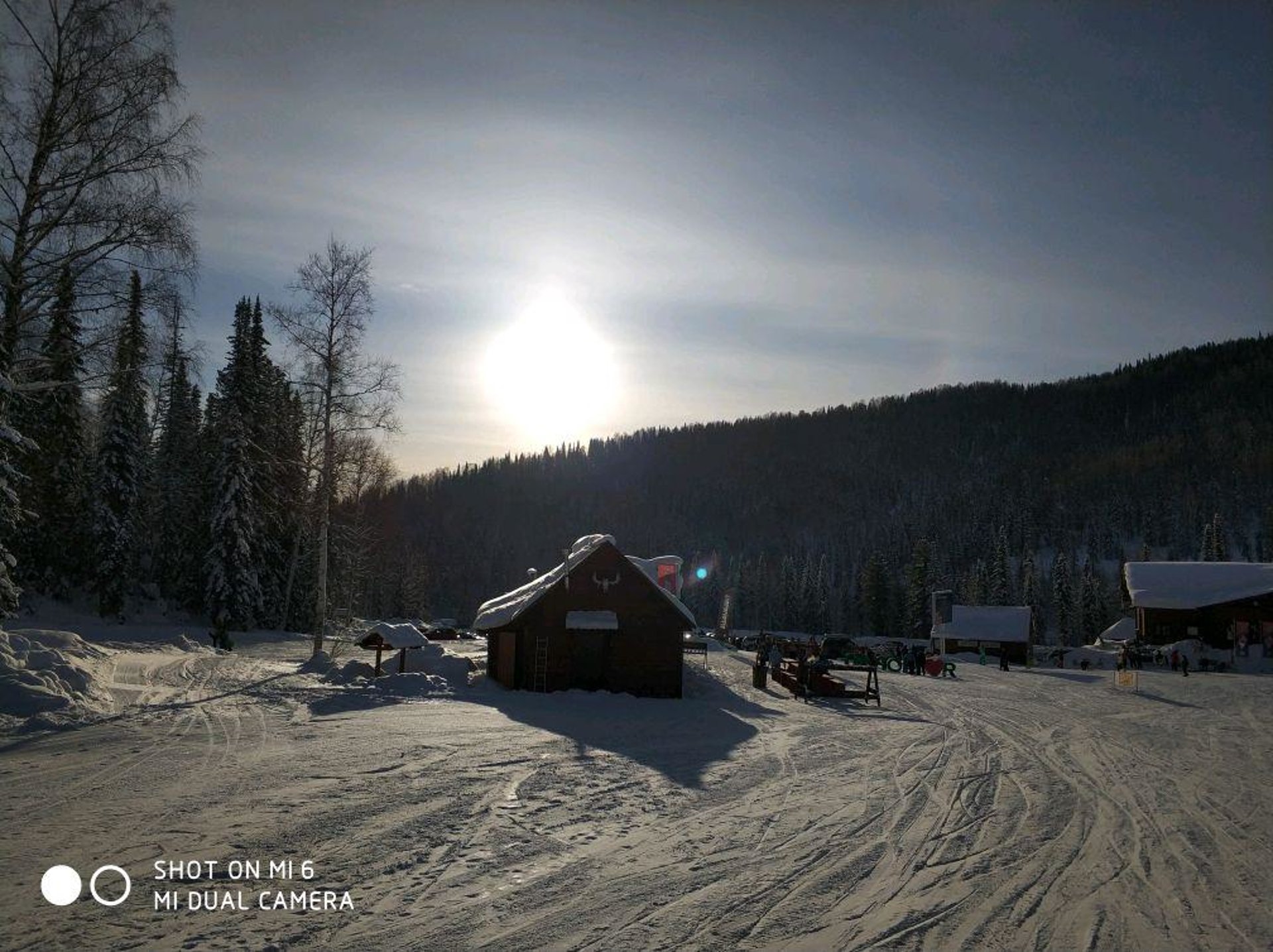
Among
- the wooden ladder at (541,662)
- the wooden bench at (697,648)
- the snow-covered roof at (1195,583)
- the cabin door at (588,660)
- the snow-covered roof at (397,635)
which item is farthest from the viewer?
the snow-covered roof at (1195,583)

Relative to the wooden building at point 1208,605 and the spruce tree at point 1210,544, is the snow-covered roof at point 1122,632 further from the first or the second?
the spruce tree at point 1210,544

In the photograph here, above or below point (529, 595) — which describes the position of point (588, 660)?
below

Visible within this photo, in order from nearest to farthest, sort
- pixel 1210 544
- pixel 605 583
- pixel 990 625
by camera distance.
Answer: pixel 605 583
pixel 990 625
pixel 1210 544

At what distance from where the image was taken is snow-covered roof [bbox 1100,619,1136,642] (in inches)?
2389

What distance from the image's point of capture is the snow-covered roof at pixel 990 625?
60.8 meters

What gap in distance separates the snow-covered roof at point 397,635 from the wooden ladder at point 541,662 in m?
4.00

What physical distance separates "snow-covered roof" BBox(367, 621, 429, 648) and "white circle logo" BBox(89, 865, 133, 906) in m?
18.0

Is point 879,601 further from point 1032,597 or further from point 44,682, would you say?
point 44,682

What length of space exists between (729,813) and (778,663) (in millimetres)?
27665

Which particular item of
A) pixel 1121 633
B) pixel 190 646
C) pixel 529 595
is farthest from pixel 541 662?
pixel 1121 633

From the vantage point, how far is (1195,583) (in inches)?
2173

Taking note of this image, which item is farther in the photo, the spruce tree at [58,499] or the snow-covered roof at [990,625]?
the snow-covered roof at [990,625]

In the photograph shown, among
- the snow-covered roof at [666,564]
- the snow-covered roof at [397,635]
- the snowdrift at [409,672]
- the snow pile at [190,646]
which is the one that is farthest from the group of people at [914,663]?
the snow pile at [190,646]

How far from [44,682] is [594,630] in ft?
49.0
